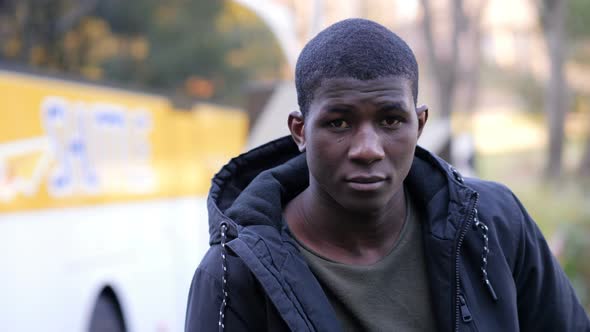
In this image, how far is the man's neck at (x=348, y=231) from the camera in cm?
213

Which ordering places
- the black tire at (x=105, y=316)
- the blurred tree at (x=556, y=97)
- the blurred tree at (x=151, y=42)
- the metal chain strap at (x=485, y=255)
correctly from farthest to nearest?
the blurred tree at (x=151, y=42) < the blurred tree at (x=556, y=97) < the black tire at (x=105, y=316) < the metal chain strap at (x=485, y=255)

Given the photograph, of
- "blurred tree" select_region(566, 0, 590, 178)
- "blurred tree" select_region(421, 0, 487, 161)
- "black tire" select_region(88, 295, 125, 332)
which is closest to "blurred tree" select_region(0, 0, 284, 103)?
"blurred tree" select_region(421, 0, 487, 161)

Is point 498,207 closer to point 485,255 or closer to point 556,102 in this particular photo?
point 485,255

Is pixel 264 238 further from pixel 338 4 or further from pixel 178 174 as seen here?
pixel 338 4

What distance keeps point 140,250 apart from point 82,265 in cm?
84

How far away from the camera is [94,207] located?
5629 mm

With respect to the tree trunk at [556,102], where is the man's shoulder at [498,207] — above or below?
above

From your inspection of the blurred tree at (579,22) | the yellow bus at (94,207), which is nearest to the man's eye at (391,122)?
the yellow bus at (94,207)

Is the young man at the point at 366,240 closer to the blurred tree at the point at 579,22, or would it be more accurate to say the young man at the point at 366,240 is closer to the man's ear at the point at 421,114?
the man's ear at the point at 421,114

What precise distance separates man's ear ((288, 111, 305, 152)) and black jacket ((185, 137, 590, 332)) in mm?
146

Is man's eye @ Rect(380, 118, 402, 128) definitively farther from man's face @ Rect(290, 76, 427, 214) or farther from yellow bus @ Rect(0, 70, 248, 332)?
yellow bus @ Rect(0, 70, 248, 332)

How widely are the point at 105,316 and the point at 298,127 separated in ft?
12.9

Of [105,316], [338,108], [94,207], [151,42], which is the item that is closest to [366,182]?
[338,108]

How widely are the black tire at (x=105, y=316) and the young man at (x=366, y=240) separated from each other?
→ 147 inches
